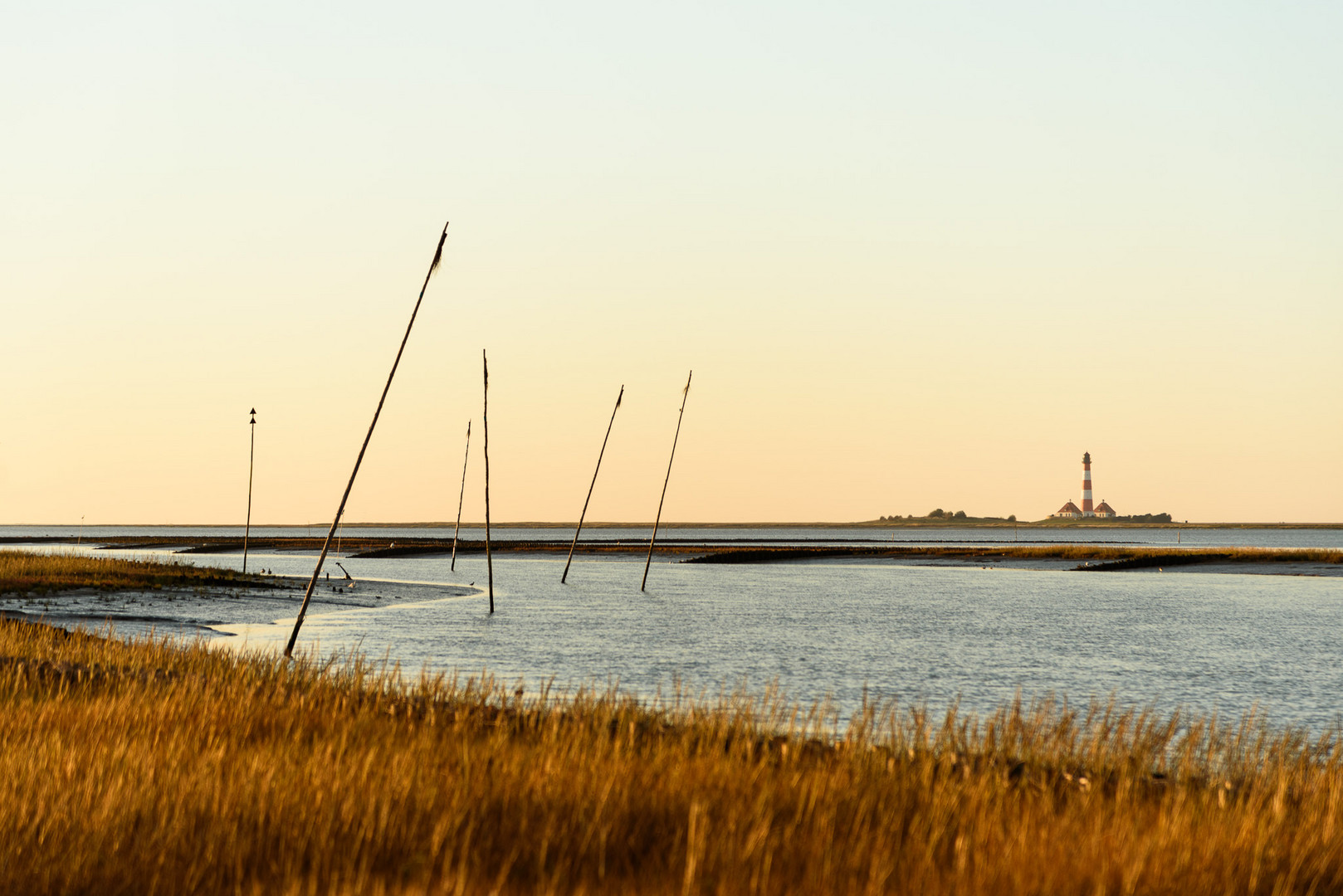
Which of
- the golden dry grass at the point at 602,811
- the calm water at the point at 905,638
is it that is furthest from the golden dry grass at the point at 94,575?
the golden dry grass at the point at 602,811

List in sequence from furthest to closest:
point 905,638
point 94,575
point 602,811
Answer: point 94,575 → point 905,638 → point 602,811

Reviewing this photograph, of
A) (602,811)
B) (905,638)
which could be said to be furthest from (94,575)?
(602,811)

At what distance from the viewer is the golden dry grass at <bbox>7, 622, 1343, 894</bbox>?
7.95m

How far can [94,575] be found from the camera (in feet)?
191

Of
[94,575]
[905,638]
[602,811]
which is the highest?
[602,811]

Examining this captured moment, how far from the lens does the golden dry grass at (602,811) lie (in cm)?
795

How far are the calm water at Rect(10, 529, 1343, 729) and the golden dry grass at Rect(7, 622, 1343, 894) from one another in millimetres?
10062

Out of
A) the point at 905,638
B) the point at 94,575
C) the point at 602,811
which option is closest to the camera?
the point at 602,811

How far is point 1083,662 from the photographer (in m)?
34.3

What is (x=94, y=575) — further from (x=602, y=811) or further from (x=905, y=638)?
(x=602, y=811)

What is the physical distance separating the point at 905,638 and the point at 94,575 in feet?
142

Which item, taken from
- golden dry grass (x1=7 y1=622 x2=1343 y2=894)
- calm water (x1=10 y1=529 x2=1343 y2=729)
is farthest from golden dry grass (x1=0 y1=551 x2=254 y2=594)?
golden dry grass (x1=7 y1=622 x2=1343 y2=894)

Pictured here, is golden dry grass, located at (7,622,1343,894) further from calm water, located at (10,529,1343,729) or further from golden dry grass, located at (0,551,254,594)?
golden dry grass, located at (0,551,254,594)

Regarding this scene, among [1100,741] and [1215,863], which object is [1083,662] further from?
[1215,863]
